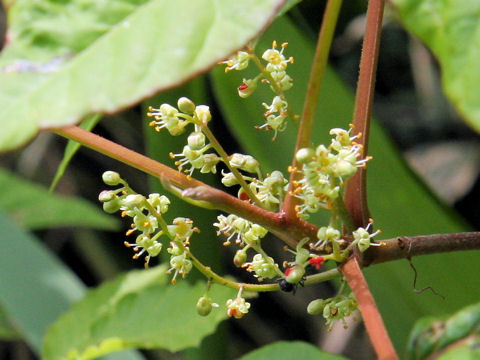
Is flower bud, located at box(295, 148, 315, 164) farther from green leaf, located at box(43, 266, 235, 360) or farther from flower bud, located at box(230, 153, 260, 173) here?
green leaf, located at box(43, 266, 235, 360)

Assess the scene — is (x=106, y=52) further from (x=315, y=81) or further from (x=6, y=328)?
(x=6, y=328)

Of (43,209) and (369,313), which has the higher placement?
(369,313)

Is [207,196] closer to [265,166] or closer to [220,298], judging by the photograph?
[220,298]

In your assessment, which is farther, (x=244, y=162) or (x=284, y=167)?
(x=284, y=167)

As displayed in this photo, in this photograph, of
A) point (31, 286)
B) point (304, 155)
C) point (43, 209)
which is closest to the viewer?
point (304, 155)

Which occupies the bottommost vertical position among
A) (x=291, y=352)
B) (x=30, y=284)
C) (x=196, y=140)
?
(x=30, y=284)

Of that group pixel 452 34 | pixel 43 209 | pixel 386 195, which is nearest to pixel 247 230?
pixel 452 34

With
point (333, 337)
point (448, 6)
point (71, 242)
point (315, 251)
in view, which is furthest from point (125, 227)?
point (448, 6)
